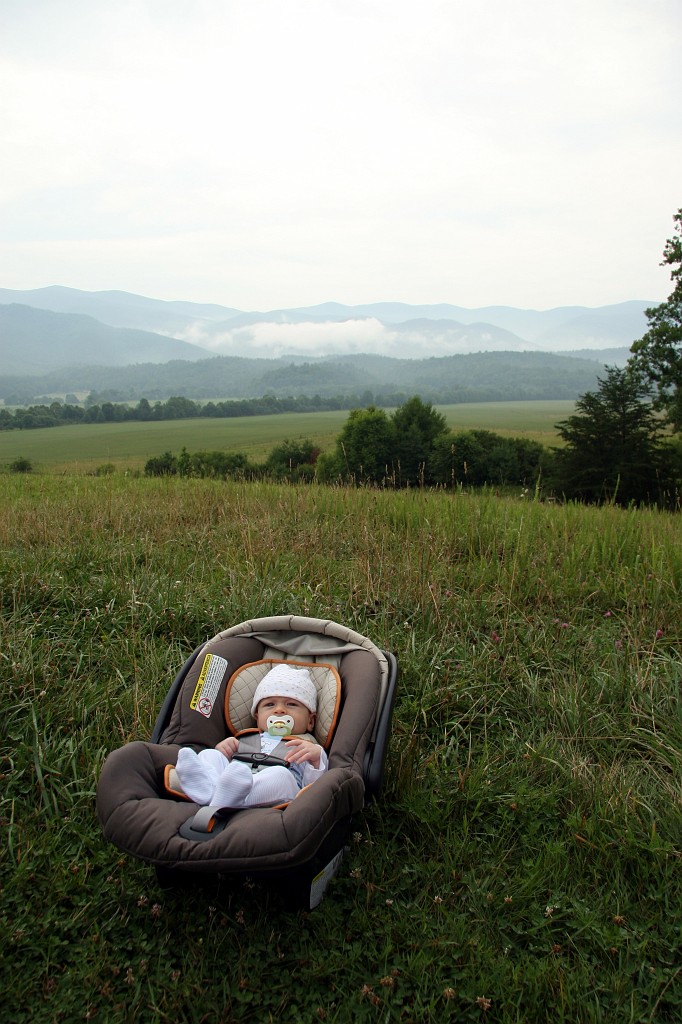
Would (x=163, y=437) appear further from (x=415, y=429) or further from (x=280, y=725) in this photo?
(x=280, y=725)

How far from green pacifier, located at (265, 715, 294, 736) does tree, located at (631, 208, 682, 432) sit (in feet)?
78.1

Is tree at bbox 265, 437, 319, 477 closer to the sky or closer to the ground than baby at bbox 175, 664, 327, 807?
closer to the sky

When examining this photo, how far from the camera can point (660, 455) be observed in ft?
65.0

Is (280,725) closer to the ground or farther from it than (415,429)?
closer to the ground

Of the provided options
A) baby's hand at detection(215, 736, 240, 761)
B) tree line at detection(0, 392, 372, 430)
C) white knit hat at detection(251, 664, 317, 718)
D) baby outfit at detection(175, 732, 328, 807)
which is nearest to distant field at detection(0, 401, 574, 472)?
tree line at detection(0, 392, 372, 430)

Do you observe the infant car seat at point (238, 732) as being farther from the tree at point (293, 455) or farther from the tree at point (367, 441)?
the tree at point (367, 441)

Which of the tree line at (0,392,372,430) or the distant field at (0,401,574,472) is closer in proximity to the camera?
the distant field at (0,401,574,472)

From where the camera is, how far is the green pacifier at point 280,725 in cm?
283

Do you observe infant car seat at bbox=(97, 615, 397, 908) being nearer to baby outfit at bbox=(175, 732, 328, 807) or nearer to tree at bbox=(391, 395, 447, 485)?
baby outfit at bbox=(175, 732, 328, 807)

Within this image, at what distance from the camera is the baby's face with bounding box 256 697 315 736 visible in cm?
289

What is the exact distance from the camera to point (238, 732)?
295cm

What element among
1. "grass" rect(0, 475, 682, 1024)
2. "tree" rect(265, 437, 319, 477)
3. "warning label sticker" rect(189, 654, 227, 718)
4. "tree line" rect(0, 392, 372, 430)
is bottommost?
"grass" rect(0, 475, 682, 1024)

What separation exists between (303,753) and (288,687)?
0.41 m

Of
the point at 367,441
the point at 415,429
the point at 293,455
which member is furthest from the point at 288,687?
the point at 415,429
